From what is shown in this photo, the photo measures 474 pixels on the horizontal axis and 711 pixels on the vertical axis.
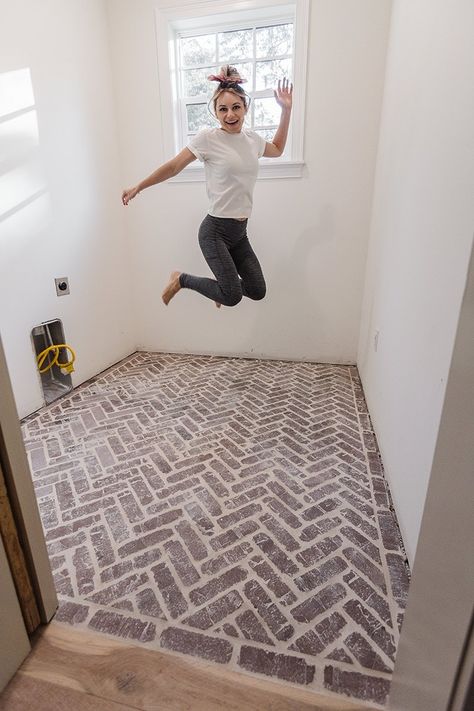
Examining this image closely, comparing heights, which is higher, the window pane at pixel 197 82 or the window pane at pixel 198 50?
the window pane at pixel 198 50

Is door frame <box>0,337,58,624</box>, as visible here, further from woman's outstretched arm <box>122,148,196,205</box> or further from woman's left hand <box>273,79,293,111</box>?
woman's left hand <box>273,79,293,111</box>

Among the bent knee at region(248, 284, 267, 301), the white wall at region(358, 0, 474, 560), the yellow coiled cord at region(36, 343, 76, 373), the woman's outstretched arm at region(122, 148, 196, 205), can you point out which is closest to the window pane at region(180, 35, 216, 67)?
the woman's outstretched arm at region(122, 148, 196, 205)

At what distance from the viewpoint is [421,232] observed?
1523 millimetres

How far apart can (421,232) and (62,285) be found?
2.53 metres

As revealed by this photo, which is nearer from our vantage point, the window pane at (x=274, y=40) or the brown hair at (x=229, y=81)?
the brown hair at (x=229, y=81)

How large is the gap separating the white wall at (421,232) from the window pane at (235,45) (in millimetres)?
1242

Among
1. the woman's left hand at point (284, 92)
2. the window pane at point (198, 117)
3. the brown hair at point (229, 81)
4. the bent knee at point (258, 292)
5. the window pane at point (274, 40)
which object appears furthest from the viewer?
the window pane at point (198, 117)

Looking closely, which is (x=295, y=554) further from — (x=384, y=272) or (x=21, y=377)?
(x=21, y=377)

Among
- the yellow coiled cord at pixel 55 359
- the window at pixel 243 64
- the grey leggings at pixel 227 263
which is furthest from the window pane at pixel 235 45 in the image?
the yellow coiled cord at pixel 55 359

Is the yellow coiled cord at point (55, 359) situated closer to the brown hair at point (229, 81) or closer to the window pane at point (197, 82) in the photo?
the brown hair at point (229, 81)

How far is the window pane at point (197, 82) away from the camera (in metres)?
3.18

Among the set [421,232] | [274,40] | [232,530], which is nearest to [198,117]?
[274,40]

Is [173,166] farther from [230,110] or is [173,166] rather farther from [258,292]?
[258,292]

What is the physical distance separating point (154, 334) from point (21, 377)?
4.98ft
